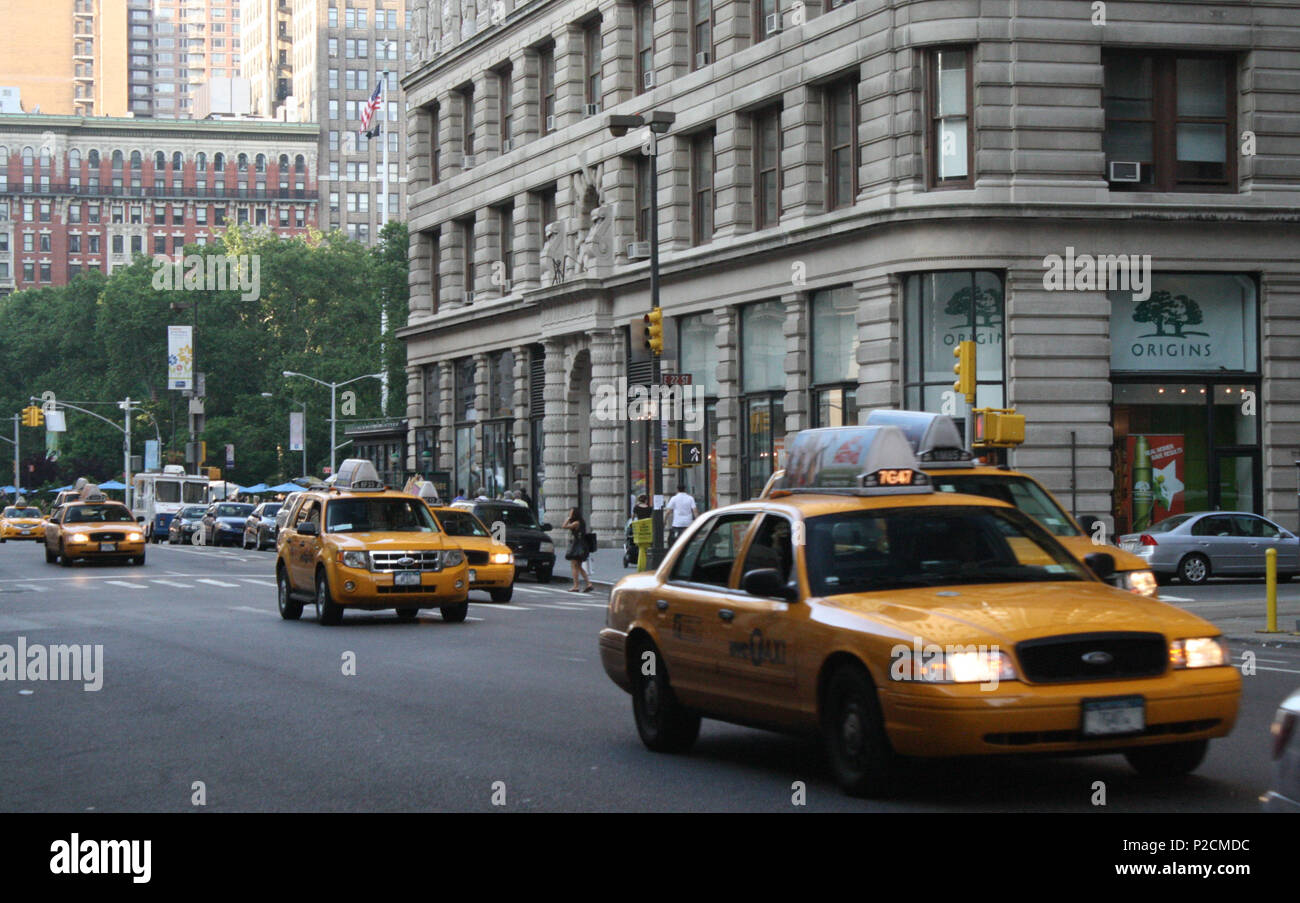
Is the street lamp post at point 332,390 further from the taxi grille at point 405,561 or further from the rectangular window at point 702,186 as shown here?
the taxi grille at point 405,561

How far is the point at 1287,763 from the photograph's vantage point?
20.0ft

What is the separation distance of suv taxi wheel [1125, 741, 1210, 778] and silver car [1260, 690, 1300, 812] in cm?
295

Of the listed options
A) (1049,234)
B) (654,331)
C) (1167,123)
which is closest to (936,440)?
(654,331)

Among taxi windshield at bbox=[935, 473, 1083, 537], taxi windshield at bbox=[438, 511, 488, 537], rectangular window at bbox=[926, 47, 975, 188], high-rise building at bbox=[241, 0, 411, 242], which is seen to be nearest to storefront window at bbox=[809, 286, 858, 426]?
rectangular window at bbox=[926, 47, 975, 188]

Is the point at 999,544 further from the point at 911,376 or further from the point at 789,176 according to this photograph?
the point at 789,176

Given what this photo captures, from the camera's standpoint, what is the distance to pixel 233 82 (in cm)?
17612

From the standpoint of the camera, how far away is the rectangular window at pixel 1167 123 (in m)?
35.8

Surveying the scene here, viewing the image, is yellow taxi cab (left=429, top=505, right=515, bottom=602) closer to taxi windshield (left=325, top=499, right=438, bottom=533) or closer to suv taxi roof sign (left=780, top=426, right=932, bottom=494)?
taxi windshield (left=325, top=499, right=438, bottom=533)

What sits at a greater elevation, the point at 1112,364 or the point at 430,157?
the point at 430,157

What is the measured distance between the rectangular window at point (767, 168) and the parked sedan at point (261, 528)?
2141 centimetres

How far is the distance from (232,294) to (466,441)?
55.1m

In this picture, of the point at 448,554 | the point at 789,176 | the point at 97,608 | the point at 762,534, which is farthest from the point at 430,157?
the point at 762,534

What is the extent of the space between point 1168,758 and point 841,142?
29.8 m

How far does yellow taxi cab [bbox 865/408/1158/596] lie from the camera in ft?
53.4
